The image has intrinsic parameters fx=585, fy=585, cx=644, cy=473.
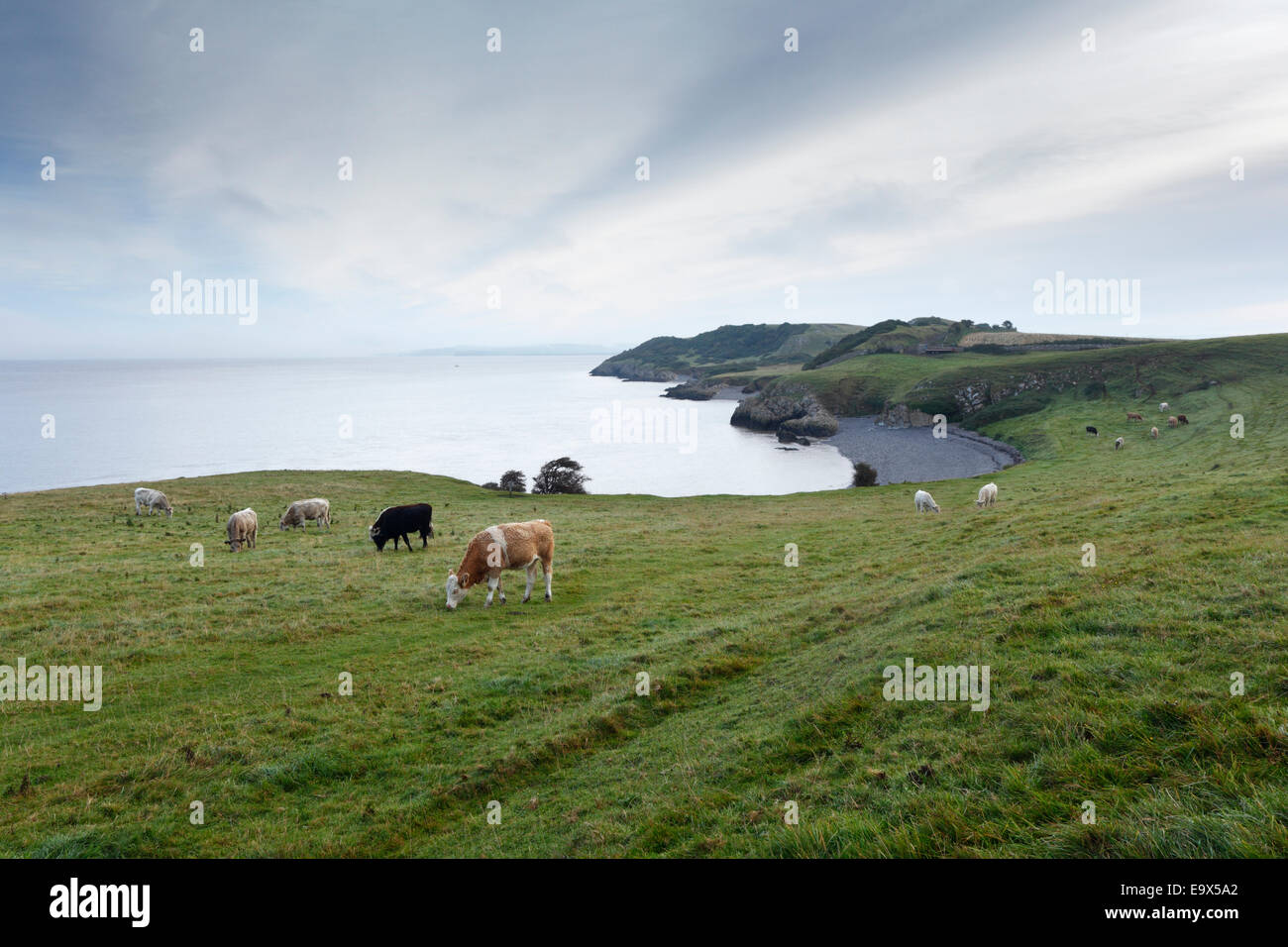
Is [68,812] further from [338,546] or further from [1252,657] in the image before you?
[338,546]

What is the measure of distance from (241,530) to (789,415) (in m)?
135

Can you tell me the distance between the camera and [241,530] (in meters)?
29.5

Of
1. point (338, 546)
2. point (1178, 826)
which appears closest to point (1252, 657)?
point (1178, 826)

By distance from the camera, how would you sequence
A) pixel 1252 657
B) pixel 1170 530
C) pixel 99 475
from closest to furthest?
pixel 1252 657 < pixel 1170 530 < pixel 99 475

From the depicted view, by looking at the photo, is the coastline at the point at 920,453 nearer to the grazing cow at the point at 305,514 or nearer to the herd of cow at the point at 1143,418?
the herd of cow at the point at 1143,418

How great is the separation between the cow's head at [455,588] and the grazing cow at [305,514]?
21.9 metres

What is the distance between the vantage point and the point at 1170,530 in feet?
53.4

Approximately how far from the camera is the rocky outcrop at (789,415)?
135875mm

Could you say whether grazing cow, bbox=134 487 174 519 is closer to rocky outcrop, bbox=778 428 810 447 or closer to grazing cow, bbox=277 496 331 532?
grazing cow, bbox=277 496 331 532

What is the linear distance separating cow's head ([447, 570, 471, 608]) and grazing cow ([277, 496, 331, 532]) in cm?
2189

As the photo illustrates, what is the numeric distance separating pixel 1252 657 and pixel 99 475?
121m

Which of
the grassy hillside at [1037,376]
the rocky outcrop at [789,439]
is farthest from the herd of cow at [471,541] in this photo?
the grassy hillside at [1037,376]

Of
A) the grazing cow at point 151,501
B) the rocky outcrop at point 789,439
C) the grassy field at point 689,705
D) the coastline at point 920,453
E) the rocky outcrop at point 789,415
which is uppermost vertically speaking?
the rocky outcrop at point 789,415

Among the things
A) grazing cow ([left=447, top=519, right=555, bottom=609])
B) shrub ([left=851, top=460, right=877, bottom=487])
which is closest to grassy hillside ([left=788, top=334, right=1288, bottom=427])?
shrub ([left=851, top=460, right=877, bottom=487])
